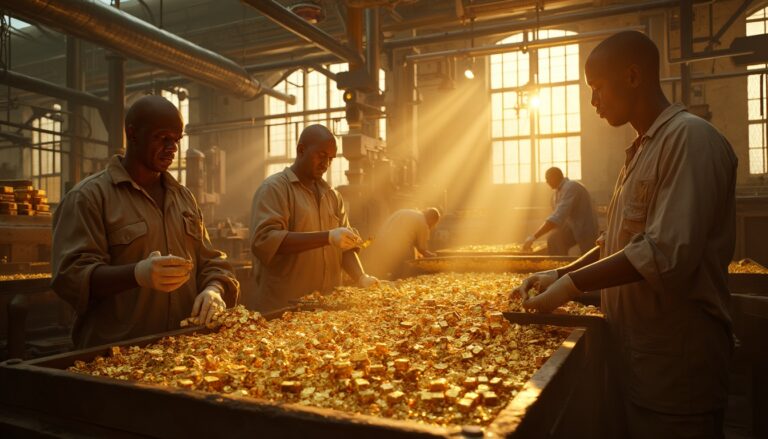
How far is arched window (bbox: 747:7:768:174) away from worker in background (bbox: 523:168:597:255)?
5808 mm

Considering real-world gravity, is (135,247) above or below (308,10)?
below

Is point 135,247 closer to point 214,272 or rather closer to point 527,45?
point 214,272

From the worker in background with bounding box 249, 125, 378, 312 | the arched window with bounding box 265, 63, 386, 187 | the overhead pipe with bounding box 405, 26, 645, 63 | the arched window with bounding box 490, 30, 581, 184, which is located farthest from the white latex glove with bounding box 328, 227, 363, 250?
the arched window with bounding box 265, 63, 386, 187

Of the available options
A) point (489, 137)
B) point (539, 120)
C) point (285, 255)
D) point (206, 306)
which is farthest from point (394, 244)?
point (539, 120)

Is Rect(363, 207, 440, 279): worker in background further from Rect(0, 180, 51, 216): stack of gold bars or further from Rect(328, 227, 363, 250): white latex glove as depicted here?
Rect(0, 180, 51, 216): stack of gold bars

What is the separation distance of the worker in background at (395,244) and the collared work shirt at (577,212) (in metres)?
2.08

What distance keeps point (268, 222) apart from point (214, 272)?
0.68m

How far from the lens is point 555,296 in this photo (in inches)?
71.5

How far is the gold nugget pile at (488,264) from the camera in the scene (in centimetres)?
426

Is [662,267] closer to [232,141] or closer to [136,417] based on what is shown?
[136,417]

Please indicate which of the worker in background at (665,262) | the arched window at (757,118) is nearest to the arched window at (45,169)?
the worker in background at (665,262)

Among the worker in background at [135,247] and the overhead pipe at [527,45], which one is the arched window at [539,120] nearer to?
the overhead pipe at [527,45]

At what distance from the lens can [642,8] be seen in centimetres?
695

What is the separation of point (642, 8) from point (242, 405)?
7.84m
